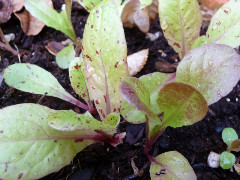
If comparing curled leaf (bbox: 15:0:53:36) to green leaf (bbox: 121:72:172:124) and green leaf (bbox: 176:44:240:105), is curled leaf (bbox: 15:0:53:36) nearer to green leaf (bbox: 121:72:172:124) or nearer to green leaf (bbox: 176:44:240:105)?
green leaf (bbox: 121:72:172:124)

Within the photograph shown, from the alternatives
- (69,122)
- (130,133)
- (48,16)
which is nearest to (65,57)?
(48,16)

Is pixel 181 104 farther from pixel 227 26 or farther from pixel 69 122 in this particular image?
pixel 227 26

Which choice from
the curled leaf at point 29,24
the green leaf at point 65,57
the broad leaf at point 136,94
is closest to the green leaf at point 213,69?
the broad leaf at point 136,94

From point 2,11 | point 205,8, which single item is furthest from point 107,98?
point 205,8

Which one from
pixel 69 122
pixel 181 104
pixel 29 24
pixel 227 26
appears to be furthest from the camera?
pixel 29 24

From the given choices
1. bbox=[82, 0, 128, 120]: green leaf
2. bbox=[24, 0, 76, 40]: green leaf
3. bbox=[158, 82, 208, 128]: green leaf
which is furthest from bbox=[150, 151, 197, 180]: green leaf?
bbox=[24, 0, 76, 40]: green leaf

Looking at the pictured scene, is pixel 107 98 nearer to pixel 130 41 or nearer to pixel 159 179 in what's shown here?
pixel 159 179
